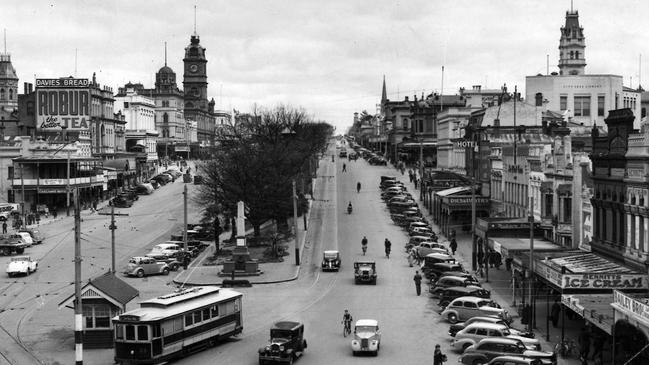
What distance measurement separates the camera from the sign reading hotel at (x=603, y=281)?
3981 cm

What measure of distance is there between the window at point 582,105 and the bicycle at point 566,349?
8991 cm

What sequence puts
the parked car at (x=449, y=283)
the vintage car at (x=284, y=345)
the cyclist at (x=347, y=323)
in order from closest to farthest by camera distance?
the vintage car at (x=284, y=345)
the cyclist at (x=347, y=323)
the parked car at (x=449, y=283)

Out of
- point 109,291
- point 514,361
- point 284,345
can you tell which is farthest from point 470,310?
point 109,291

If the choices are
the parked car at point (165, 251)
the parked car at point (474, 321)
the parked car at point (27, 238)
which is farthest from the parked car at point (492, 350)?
the parked car at point (27, 238)

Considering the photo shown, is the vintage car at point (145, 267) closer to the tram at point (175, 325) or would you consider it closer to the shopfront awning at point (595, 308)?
the tram at point (175, 325)

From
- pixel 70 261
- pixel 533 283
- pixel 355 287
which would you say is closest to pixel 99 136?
pixel 70 261

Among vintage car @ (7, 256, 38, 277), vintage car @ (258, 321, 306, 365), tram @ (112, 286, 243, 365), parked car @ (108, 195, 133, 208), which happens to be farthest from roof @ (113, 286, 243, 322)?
parked car @ (108, 195, 133, 208)

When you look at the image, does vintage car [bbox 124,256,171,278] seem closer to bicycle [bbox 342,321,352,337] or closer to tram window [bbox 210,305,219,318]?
tram window [bbox 210,305,219,318]

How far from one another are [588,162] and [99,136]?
121m

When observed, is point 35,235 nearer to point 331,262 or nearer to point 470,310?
point 331,262

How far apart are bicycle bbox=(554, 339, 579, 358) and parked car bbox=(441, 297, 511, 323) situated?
209 inches

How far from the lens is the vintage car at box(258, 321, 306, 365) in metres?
38.8

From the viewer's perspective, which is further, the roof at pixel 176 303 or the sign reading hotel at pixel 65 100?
the sign reading hotel at pixel 65 100

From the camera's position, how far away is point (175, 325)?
131ft
